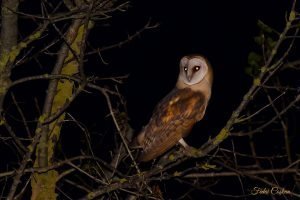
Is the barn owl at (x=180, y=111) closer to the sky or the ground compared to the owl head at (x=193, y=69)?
closer to the ground

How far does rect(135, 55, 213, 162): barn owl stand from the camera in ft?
21.7

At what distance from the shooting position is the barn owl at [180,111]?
661 cm

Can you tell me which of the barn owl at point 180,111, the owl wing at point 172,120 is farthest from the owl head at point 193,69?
the owl wing at point 172,120

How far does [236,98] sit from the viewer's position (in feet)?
48.0

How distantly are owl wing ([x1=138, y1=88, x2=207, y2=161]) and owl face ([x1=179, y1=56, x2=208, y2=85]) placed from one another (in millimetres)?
180

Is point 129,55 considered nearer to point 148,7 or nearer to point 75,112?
point 148,7

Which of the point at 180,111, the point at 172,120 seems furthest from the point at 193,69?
the point at 172,120

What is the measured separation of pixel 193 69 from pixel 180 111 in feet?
2.11

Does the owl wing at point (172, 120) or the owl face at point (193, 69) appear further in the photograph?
the owl face at point (193, 69)

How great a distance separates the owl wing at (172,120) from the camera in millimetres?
6645

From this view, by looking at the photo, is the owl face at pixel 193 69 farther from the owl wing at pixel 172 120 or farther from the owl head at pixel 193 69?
the owl wing at pixel 172 120

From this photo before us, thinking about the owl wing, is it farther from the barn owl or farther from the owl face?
the owl face

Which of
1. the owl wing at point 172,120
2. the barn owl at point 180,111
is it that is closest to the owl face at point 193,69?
the barn owl at point 180,111

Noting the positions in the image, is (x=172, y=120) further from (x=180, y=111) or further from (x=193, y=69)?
(x=193, y=69)
